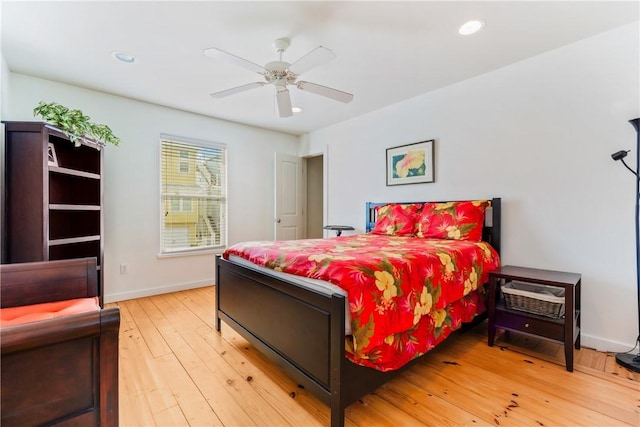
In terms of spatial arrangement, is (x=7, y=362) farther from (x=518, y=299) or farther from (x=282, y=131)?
(x=282, y=131)

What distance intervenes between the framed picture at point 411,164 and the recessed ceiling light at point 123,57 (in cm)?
297

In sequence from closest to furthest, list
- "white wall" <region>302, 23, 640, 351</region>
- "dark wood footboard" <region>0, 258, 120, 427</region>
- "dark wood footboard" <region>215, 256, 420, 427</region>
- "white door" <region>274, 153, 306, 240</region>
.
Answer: "dark wood footboard" <region>0, 258, 120, 427</region>, "dark wood footboard" <region>215, 256, 420, 427</region>, "white wall" <region>302, 23, 640, 351</region>, "white door" <region>274, 153, 306, 240</region>

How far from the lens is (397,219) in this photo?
3.42 metres

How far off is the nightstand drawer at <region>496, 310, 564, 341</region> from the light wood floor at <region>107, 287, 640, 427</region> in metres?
0.21

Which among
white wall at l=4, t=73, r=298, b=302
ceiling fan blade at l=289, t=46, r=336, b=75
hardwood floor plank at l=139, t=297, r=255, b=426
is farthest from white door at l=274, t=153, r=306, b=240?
ceiling fan blade at l=289, t=46, r=336, b=75

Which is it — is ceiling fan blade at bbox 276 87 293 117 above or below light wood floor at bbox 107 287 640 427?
above

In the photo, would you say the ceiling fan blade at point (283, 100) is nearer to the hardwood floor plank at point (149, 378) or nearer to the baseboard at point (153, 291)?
the hardwood floor plank at point (149, 378)

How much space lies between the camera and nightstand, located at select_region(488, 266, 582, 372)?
201 cm

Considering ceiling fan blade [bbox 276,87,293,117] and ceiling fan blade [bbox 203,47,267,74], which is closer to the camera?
ceiling fan blade [bbox 203,47,267,74]

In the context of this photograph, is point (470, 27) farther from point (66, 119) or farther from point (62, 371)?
point (66, 119)

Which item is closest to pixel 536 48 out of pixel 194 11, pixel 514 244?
pixel 514 244

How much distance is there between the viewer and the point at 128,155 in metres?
3.61

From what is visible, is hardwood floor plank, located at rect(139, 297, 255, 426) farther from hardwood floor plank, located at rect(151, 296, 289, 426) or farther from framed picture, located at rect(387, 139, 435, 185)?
framed picture, located at rect(387, 139, 435, 185)

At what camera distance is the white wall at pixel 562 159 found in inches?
88.0
